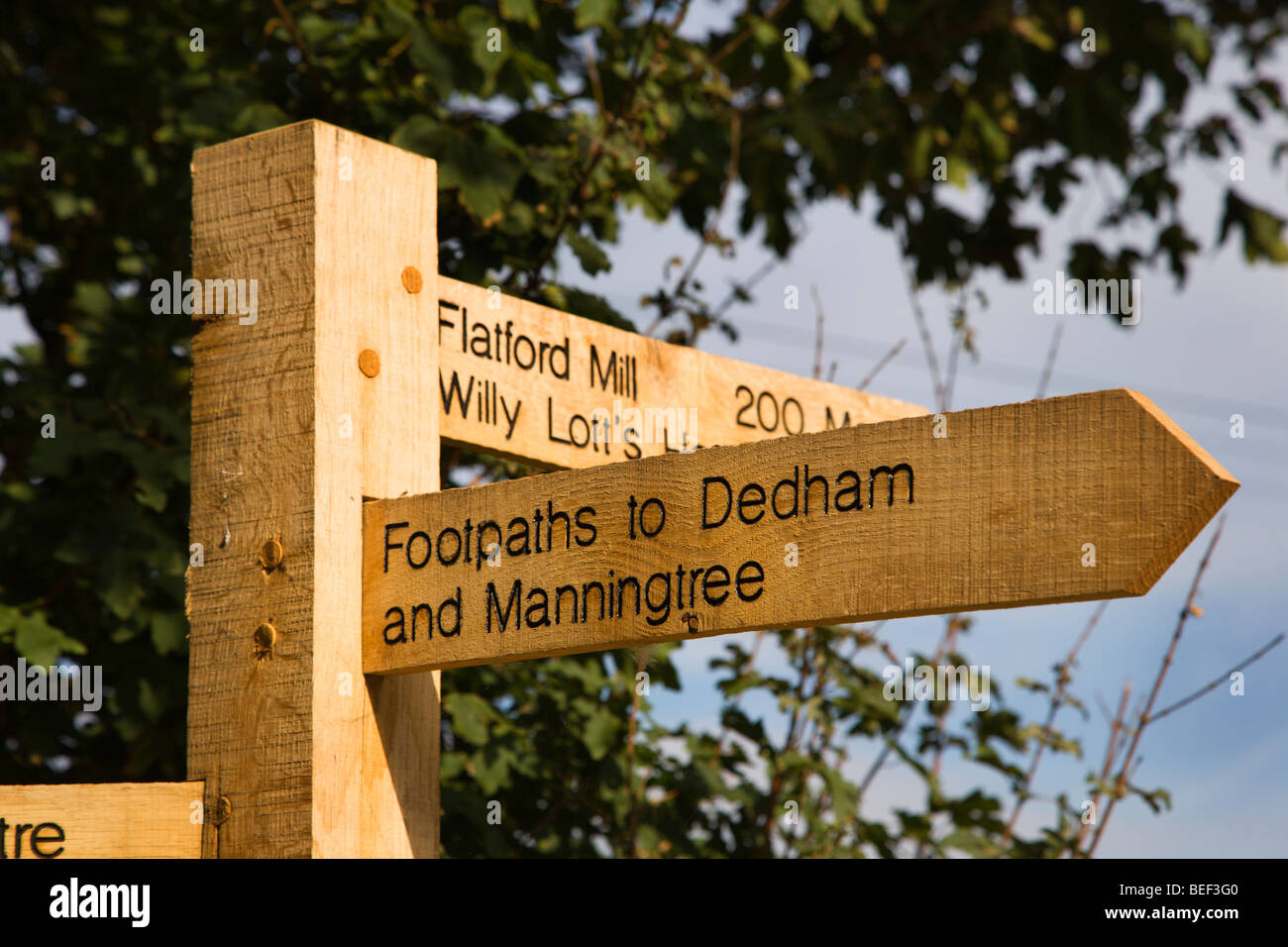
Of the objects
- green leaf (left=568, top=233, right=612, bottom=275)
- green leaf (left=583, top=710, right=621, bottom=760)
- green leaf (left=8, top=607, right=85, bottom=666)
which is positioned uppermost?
green leaf (left=568, top=233, right=612, bottom=275)

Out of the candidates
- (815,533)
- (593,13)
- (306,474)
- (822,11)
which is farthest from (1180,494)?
(822,11)

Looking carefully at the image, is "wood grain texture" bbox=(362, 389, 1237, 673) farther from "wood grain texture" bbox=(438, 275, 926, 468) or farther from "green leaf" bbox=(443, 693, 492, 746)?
"green leaf" bbox=(443, 693, 492, 746)

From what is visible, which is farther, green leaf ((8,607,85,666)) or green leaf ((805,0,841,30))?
green leaf ((805,0,841,30))

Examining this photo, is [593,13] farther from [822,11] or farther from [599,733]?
[599,733]

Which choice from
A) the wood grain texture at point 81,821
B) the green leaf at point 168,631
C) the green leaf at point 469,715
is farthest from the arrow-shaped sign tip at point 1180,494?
the green leaf at point 168,631

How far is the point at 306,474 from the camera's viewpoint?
71.7 inches

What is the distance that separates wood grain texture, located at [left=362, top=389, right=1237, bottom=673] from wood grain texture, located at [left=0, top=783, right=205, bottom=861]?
32 centimetres

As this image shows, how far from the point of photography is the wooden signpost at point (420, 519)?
143cm

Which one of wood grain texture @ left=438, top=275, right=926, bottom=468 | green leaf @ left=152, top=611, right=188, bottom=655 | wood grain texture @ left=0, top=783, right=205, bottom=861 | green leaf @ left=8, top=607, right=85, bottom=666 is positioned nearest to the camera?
wood grain texture @ left=0, top=783, right=205, bottom=861

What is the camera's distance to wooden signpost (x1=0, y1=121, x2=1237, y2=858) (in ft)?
4.71

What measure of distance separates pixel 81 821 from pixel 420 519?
528mm

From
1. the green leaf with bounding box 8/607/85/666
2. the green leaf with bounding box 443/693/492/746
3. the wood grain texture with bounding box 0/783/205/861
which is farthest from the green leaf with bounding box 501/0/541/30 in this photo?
the wood grain texture with bounding box 0/783/205/861

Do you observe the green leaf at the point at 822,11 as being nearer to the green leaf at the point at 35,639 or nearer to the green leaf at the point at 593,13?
the green leaf at the point at 593,13
